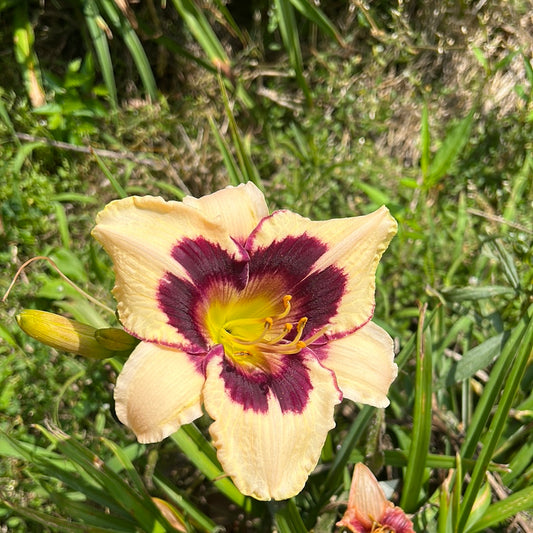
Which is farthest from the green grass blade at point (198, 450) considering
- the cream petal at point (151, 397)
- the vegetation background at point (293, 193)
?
the cream petal at point (151, 397)

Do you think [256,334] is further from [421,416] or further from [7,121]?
[7,121]

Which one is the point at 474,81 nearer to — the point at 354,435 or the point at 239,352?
the point at 354,435

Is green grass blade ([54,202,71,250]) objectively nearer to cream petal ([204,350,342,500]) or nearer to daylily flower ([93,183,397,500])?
daylily flower ([93,183,397,500])

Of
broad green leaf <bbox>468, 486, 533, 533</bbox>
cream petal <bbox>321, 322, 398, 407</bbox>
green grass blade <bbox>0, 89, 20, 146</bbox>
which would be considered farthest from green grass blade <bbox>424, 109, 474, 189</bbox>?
green grass blade <bbox>0, 89, 20, 146</bbox>

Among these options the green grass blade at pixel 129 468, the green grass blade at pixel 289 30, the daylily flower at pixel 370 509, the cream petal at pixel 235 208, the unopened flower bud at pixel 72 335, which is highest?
the green grass blade at pixel 289 30

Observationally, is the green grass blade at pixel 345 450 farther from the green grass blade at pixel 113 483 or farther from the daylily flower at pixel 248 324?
the green grass blade at pixel 113 483

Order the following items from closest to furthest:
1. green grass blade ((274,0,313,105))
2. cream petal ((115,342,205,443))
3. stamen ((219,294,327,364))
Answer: cream petal ((115,342,205,443)), stamen ((219,294,327,364)), green grass blade ((274,0,313,105))
